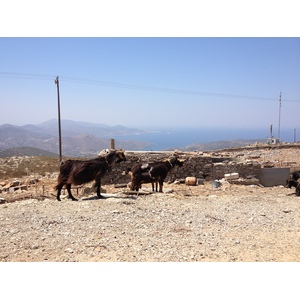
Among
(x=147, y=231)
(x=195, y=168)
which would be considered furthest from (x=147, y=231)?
(x=195, y=168)

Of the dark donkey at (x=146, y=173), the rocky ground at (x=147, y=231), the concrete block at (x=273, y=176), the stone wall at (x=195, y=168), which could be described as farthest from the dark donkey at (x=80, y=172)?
the concrete block at (x=273, y=176)

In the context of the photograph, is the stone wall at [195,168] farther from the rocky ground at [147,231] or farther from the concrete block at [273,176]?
the rocky ground at [147,231]

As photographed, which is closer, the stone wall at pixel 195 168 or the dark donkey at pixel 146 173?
the dark donkey at pixel 146 173

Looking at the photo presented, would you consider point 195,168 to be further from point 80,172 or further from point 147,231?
point 147,231

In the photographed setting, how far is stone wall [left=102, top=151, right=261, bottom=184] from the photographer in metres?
17.8

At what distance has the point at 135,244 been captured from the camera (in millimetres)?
6133

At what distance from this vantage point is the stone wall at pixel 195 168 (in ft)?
58.5

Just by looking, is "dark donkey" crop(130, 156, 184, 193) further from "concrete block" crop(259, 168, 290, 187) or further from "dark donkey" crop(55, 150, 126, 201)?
"concrete block" crop(259, 168, 290, 187)

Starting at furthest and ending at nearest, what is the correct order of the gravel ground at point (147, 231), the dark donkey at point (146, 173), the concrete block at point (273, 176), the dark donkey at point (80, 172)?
the concrete block at point (273, 176) < the dark donkey at point (146, 173) < the dark donkey at point (80, 172) < the gravel ground at point (147, 231)

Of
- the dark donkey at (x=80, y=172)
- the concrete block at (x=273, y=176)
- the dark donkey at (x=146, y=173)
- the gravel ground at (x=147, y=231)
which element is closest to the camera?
the gravel ground at (x=147, y=231)

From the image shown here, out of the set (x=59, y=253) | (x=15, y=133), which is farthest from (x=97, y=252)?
(x=15, y=133)

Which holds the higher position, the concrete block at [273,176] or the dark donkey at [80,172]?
the dark donkey at [80,172]

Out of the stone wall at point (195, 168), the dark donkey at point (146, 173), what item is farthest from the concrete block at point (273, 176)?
the dark donkey at point (146, 173)

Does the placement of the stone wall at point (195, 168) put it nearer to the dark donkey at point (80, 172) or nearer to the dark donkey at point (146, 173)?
the dark donkey at point (146, 173)
